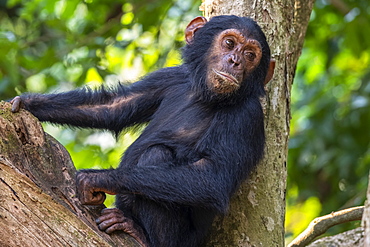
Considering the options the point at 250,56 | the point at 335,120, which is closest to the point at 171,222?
the point at 250,56

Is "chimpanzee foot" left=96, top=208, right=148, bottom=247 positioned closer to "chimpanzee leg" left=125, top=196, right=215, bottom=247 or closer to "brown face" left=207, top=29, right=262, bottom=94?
"chimpanzee leg" left=125, top=196, right=215, bottom=247

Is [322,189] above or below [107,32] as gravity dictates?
below

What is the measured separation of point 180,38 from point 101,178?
4.82m

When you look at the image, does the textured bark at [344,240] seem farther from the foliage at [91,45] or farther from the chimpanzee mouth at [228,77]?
the foliage at [91,45]

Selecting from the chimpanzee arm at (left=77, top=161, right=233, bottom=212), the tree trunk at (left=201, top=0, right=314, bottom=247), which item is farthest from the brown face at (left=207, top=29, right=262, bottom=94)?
the chimpanzee arm at (left=77, top=161, right=233, bottom=212)

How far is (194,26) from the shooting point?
5348mm

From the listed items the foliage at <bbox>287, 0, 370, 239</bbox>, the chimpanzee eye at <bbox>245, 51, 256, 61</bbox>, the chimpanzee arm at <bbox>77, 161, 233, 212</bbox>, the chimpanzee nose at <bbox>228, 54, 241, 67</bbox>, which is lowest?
the chimpanzee arm at <bbox>77, 161, 233, 212</bbox>

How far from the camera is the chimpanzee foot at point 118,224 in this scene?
399 cm

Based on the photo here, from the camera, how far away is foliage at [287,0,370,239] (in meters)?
8.12

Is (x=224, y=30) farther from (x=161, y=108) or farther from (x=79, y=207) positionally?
(x=79, y=207)

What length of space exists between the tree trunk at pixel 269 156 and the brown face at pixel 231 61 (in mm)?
371

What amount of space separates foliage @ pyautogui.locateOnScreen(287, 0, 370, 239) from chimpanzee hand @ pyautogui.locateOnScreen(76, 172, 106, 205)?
4330mm

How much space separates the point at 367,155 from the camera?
26.5 feet

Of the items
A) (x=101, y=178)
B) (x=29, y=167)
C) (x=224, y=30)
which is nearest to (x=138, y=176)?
(x=101, y=178)
